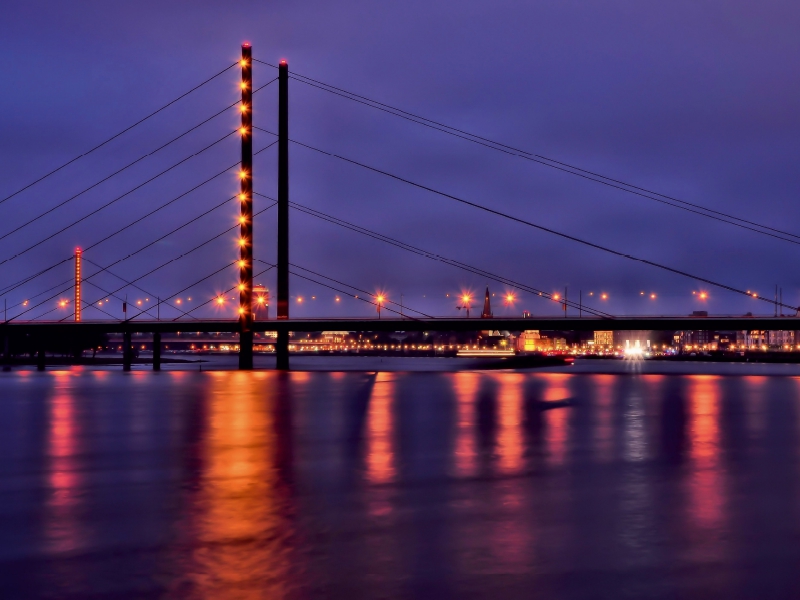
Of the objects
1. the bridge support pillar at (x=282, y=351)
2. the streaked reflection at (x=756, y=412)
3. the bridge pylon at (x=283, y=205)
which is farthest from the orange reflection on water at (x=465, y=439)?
the bridge support pillar at (x=282, y=351)

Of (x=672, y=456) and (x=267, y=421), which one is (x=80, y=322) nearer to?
(x=267, y=421)

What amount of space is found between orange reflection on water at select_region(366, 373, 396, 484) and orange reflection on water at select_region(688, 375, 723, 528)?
5071 mm

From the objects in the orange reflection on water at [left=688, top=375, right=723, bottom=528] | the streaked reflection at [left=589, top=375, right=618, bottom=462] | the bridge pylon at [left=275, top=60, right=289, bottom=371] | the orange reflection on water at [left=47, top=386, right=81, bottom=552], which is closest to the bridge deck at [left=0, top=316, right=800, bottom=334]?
the bridge pylon at [left=275, top=60, right=289, bottom=371]

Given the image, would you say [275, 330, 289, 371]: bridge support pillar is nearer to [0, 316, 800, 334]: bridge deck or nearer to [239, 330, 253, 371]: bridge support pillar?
[239, 330, 253, 371]: bridge support pillar

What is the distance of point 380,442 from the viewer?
901 inches

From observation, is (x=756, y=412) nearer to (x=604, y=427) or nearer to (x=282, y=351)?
(x=604, y=427)

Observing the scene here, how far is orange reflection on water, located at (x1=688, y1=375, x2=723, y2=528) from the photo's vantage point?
12.7m

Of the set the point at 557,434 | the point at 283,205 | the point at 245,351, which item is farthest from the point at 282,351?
the point at 557,434

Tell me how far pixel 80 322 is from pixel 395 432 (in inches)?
2360

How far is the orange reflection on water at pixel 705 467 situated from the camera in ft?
41.7

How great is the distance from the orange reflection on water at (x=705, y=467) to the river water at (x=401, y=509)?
0.07 metres

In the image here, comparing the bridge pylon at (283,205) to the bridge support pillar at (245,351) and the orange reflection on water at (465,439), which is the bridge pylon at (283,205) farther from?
the orange reflection on water at (465,439)

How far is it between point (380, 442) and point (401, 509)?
9.70 m

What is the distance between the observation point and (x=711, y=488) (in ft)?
49.5
